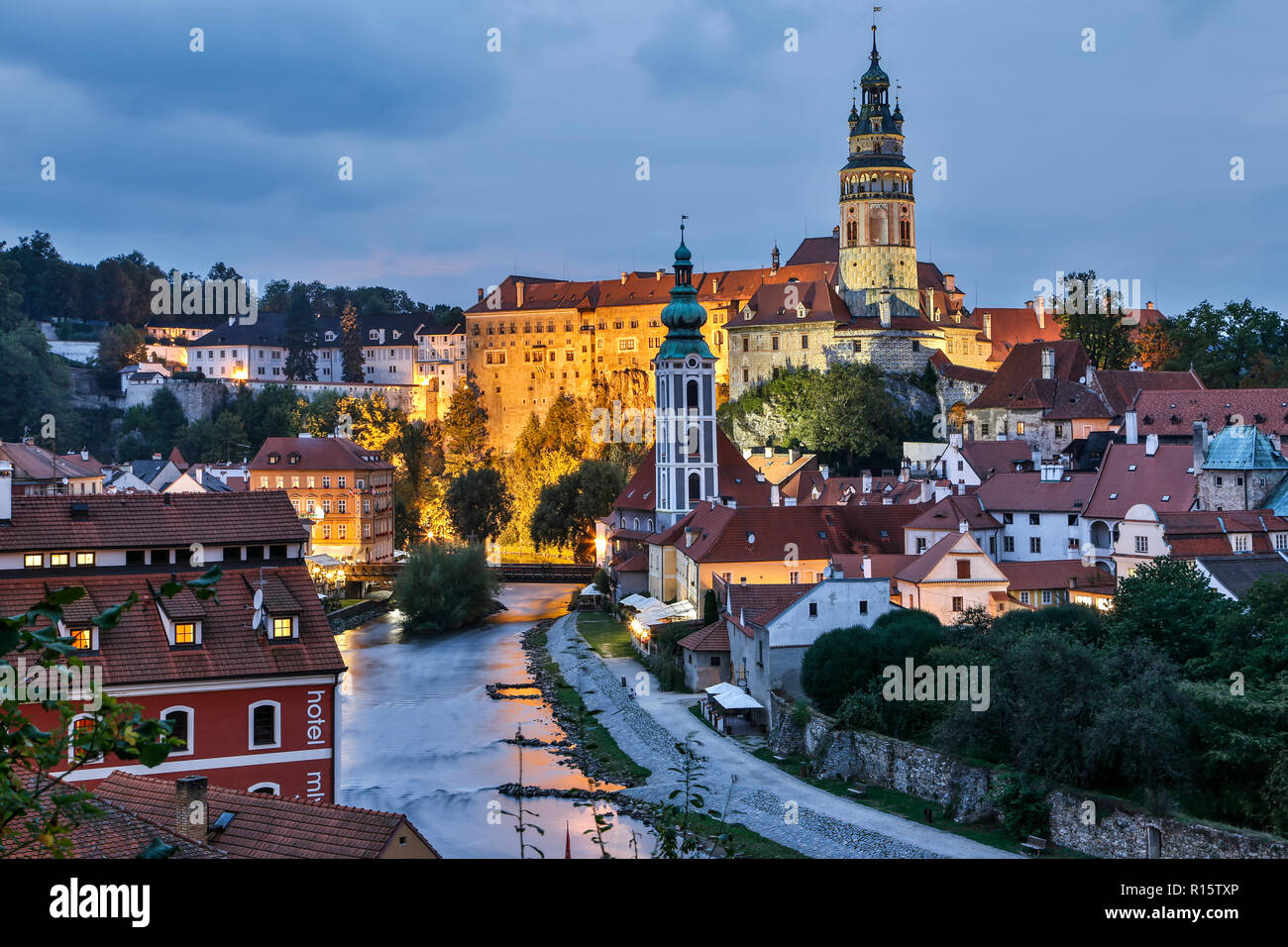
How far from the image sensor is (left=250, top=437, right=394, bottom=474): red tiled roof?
62.5 metres

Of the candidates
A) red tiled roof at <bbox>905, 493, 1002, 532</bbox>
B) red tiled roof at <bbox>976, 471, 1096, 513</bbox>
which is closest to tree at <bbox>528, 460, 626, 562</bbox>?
red tiled roof at <bbox>976, 471, 1096, 513</bbox>

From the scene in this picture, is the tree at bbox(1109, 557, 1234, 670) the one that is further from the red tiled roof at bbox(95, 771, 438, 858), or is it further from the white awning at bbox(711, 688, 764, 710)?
the red tiled roof at bbox(95, 771, 438, 858)

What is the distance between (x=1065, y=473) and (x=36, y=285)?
9796 centimetres

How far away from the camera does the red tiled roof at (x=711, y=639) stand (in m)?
34.5

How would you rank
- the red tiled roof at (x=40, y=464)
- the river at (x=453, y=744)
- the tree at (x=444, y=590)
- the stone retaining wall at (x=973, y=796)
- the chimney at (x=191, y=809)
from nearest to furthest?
the chimney at (x=191, y=809), the stone retaining wall at (x=973, y=796), the river at (x=453, y=744), the red tiled roof at (x=40, y=464), the tree at (x=444, y=590)

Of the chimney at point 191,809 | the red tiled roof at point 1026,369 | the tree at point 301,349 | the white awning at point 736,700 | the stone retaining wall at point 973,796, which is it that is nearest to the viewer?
the chimney at point 191,809

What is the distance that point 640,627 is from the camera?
139ft

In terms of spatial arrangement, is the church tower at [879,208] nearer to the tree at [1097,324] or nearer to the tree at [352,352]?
the tree at [1097,324]

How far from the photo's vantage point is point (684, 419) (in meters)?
55.2

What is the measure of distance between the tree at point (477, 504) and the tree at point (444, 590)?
47.9 ft

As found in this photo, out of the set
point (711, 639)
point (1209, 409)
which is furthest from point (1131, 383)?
point (711, 639)

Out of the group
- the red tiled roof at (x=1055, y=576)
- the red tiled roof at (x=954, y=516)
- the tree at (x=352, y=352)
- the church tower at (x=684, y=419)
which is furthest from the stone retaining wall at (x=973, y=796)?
the tree at (x=352, y=352)

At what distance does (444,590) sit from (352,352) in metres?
56.3
